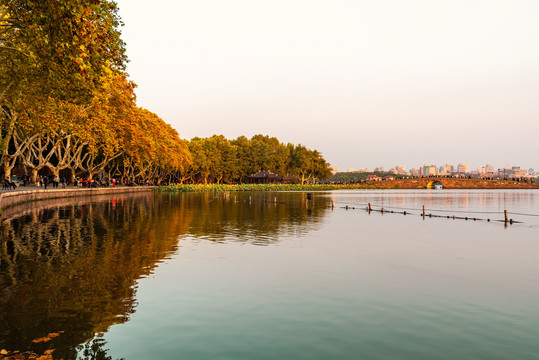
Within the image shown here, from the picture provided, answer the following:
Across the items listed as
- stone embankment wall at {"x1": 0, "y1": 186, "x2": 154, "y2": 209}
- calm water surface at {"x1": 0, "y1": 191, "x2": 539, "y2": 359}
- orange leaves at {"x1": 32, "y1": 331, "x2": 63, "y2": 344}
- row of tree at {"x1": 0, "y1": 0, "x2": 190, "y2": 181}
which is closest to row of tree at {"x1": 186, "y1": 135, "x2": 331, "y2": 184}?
stone embankment wall at {"x1": 0, "y1": 186, "x2": 154, "y2": 209}

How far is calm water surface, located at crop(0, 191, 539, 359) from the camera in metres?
7.25

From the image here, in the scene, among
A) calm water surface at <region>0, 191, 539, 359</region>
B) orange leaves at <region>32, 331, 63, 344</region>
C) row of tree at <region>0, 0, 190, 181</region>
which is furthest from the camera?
row of tree at <region>0, 0, 190, 181</region>

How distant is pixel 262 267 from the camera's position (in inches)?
550

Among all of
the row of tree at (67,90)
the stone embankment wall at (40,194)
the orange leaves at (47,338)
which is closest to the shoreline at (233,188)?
the stone embankment wall at (40,194)

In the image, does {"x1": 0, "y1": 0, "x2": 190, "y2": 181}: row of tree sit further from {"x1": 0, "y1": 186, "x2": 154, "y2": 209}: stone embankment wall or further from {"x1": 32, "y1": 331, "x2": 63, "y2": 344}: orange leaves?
{"x1": 32, "y1": 331, "x2": 63, "y2": 344}: orange leaves

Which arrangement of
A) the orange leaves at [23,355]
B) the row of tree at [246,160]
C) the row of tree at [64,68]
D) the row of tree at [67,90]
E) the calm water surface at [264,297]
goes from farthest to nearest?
1. the row of tree at [246,160]
2. the row of tree at [67,90]
3. the row of tree at [64,68]
4. the calm water surface at [264,297]
5. the orange leaves at [23,355]

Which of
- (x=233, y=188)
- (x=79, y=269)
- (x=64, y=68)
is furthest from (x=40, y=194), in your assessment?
(x=233, y=188)

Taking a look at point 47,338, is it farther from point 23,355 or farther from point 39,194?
point 39,194

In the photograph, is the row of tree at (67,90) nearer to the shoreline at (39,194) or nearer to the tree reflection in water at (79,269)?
the shoreline at (39,194)

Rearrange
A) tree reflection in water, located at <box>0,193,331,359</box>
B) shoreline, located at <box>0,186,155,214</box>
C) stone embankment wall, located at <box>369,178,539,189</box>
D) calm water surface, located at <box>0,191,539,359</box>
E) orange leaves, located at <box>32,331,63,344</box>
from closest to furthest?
orange leaves, located at <box>32,331,63,344</box>
calm water surface, located at <box>0,191,539,359</box>
tree reflection in water, located at <box>0,193,331,359</box>
shoreline, located at <box>0,186,155,214</box>
stone embankment wall, located at <box>369,178,539,189</box>

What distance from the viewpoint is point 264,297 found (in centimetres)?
1033

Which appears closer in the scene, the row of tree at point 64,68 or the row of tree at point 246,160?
the row of tree at point 64,68

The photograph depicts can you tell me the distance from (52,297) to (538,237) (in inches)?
931

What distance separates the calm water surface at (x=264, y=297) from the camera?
7246mm
